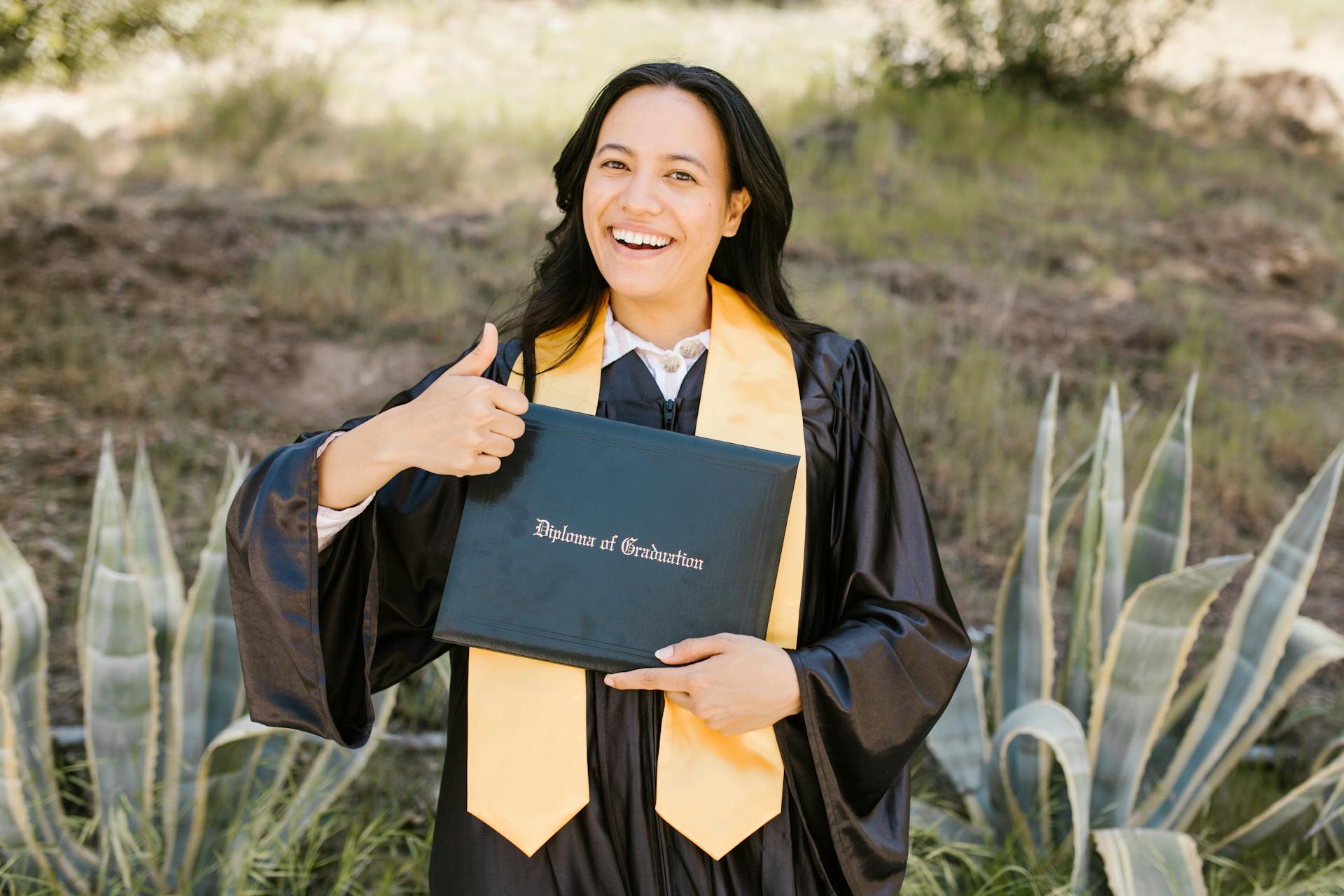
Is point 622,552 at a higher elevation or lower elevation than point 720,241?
lower

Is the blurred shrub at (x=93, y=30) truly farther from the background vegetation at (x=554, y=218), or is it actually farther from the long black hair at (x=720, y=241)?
the long black hair at (x=720, y=241)

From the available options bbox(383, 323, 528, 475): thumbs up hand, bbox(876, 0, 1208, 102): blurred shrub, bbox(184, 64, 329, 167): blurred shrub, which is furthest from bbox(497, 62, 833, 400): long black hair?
bbox(876, 0, 1208, 102): blurred shrub

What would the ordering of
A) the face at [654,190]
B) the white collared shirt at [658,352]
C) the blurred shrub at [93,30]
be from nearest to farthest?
the face at [654,190]
the white collared shirt at [658,352]
the blurred shrub at [93,30]

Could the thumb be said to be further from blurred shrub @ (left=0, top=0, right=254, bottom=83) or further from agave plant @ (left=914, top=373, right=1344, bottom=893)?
blurred shrub @ (left=0, top=0, right=254, bottom=83)

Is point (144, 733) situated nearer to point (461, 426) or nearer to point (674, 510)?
point (461, 426)

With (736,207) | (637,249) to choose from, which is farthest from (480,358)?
(736,207)

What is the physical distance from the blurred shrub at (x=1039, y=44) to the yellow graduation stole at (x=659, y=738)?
18.7 ft

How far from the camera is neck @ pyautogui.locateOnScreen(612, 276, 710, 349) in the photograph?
2.00 m

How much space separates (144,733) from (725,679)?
1722 mm

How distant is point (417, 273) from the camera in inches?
204

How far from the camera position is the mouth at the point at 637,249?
1.83 meters

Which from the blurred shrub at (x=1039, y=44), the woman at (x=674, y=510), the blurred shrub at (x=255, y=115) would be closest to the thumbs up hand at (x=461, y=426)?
the woman at (x=674, y=510)

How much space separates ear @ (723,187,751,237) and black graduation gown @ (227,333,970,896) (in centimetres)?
34

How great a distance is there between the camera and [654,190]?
1.81 meters
